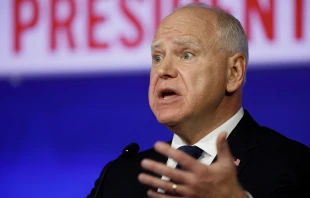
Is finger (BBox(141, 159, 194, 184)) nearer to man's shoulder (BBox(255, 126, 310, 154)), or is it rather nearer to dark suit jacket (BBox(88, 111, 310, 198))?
dark suit jacket (BBox(88, 111, 310, 198))

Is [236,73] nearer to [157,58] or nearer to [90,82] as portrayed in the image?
[157,58]

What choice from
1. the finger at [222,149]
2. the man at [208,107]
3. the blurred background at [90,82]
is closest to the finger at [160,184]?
the finger at [222,149]

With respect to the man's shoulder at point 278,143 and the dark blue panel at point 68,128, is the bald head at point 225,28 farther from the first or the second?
the dark blue panel at point 68,128

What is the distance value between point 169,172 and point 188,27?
78cm

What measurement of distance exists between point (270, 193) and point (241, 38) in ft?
1.96

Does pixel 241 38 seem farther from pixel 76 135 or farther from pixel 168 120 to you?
pixel 76 135

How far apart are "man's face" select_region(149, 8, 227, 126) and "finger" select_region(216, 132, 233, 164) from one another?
0.56 m

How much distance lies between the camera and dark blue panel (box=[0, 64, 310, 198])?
2.90 m

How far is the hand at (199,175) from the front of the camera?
1471 millimetres

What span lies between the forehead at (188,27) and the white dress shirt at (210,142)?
0.29m

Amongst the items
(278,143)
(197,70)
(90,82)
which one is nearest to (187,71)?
(197,70)

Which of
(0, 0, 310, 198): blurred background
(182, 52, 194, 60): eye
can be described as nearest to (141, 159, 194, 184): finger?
(182, 52, 194, 60): eye

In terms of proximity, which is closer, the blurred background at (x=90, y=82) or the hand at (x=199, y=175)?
the hand at (x=199, y=175)

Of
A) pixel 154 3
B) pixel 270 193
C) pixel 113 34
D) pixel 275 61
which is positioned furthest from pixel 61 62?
pixel 270 193
